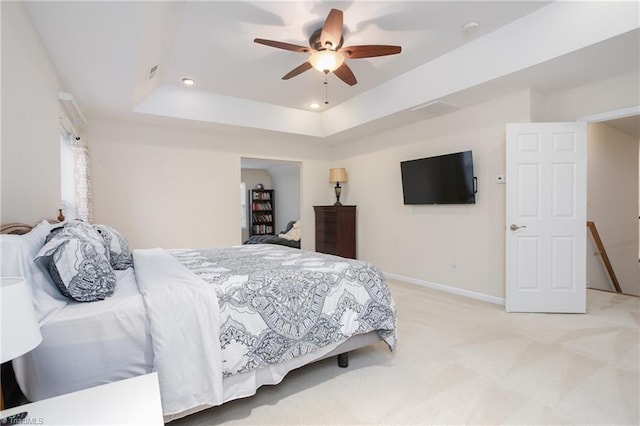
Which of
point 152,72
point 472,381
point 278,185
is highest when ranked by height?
point 152,72

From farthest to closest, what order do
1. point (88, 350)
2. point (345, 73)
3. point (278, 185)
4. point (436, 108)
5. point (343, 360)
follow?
point (278, 185)
point (436, 108)
point (345, 73)
point (343, 360)
point (88, 350)

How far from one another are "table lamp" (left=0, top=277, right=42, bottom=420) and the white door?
3864 millimetres

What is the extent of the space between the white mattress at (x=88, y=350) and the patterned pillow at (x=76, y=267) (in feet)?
0.18

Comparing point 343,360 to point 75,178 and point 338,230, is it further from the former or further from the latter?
point 75,178

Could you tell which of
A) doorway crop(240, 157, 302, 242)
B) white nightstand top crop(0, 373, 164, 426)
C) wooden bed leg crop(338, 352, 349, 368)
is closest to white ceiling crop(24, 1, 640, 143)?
white nightstand top crop(0, 373, 164, 426)

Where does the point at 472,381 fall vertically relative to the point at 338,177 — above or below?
below

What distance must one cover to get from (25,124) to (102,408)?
2016mm

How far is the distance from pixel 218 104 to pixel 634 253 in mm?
7215

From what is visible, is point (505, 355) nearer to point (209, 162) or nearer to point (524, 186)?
point (524, 186)

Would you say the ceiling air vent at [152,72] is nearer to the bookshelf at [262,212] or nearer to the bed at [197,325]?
the bed at [197,325]

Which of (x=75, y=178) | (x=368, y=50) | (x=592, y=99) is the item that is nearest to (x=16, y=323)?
(x=368, y=50)

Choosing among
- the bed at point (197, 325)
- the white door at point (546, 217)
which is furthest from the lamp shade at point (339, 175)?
the bed at point (197, 325)

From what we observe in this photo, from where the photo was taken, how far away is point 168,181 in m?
4.70

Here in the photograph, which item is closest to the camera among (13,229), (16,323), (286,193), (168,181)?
(16,323)
